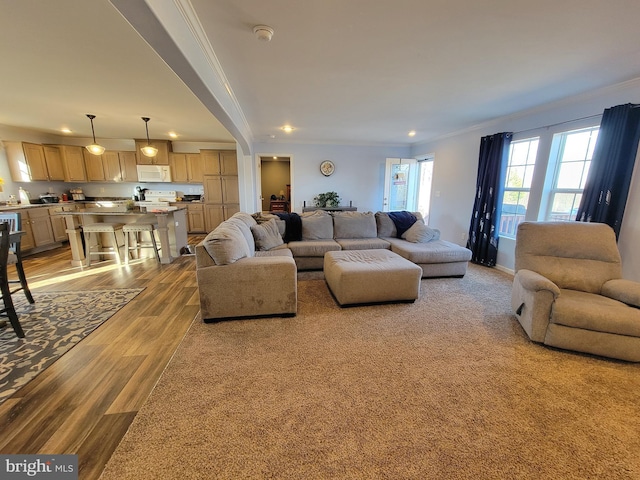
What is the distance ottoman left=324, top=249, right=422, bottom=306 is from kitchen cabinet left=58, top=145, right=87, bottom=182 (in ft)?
22.9

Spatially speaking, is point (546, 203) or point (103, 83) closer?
point (103, 83)

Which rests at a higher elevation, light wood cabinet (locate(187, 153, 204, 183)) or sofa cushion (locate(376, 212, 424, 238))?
light wood cabinet (locate(187, 153, 204, 183))

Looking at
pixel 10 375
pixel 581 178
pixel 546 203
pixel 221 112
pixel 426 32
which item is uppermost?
pixel 426 32

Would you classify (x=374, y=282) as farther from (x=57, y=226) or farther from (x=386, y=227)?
(x=57, y=226)

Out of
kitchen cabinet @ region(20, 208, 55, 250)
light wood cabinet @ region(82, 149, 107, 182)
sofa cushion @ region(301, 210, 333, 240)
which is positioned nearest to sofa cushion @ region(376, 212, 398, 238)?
sofa cushion @ region(301, 210, 333, 240)

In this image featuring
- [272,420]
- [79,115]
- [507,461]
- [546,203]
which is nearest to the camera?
[507,461]

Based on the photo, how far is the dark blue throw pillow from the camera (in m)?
4.34

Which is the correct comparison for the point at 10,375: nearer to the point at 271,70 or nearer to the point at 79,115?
the point at 271,70

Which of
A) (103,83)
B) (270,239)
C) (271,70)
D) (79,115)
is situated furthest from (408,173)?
(79,115)

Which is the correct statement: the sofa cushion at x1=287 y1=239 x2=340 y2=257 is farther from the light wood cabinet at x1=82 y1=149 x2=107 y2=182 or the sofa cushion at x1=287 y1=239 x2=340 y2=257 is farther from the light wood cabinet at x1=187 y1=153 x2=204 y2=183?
the light wood cabinet at x1=82 y1=149 x2=107 y2=182

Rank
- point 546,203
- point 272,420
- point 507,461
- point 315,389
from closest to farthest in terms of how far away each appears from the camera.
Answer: point 507,461 < point 272,420 < point 315,389 < point 546,203

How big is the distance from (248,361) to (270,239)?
6.40 feet

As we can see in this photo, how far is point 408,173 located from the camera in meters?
6.48

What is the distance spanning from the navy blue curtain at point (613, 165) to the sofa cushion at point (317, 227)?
3204 mm
